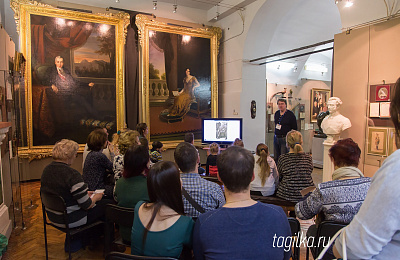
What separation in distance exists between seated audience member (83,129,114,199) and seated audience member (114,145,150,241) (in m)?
0.90

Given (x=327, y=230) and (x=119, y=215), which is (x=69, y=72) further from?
(x=327, y=230)

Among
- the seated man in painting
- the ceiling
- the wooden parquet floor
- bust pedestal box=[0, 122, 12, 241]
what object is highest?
the ceiling

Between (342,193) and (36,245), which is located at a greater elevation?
(342,193)

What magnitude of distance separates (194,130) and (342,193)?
19.6 feet

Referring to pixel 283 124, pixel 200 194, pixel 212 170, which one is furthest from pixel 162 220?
pixel 283 124

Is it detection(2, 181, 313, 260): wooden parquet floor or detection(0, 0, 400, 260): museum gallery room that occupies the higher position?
detection(0, 0, 400, 260): museum gallery room

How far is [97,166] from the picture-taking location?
307cm

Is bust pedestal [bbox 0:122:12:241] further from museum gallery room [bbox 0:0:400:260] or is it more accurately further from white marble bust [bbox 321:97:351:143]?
white marble bust [bbox 321:97:351:143]

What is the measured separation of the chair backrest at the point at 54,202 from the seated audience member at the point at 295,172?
241 centimetres

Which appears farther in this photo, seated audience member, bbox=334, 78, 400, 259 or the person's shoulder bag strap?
the person's shoulder bag strap

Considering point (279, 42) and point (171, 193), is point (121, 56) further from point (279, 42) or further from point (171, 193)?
point (171, 193)

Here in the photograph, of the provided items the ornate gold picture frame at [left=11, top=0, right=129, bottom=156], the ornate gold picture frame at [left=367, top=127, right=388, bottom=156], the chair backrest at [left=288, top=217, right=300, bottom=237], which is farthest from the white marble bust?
Answer: the ornate gold picture frame at [left=11, top=0, right=129, bottom=156]

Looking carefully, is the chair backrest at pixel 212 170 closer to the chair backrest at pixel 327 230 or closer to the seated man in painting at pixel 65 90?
the chair backrest at pixel 327 230

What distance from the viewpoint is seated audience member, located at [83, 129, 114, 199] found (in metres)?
3.06
